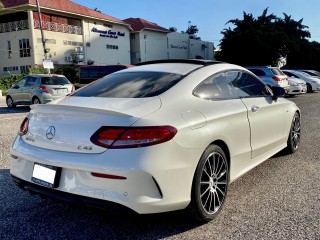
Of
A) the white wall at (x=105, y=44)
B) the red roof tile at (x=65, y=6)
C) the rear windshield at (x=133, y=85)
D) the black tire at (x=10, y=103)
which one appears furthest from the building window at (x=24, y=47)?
the rear windshield at (x=133, y=85)

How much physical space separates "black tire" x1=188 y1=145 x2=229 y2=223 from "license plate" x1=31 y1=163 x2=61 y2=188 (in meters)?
1.16

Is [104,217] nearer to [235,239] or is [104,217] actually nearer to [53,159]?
[53,159]

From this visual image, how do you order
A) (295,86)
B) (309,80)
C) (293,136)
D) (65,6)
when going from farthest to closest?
(65,6)
(309,80)
(295,86)
(293,136)

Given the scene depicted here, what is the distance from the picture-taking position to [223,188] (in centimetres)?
364

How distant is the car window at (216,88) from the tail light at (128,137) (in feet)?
2.68

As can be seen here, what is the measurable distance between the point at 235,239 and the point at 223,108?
1305 mm

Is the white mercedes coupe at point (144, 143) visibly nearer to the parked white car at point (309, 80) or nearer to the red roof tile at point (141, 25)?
the parked white car at point (309, 80)

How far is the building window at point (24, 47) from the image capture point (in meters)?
37.3

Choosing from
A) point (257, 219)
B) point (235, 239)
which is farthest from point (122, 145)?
point (257, 219)

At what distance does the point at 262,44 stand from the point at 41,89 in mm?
37540

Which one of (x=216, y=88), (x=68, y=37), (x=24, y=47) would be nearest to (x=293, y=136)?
(x=216, y=88)

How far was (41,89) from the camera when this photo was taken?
13797mm

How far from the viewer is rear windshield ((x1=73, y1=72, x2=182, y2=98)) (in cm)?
350

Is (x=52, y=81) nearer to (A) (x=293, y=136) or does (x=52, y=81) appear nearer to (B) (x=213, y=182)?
(A) (x=293, y=136)
